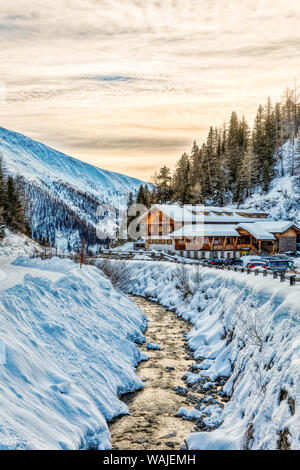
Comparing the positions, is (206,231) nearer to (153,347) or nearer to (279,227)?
(279,227)

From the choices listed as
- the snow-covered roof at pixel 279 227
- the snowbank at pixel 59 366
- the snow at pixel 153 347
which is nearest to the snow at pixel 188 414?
the snowbank at pixel 59 366

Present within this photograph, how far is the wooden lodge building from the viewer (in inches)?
1957

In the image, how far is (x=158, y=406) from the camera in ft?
42.8

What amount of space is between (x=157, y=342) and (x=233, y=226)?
36.0 m

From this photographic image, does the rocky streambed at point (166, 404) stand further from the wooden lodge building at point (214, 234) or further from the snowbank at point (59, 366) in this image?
the wooden lodge building at point (214, 234)

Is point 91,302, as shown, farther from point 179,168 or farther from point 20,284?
point 179,168

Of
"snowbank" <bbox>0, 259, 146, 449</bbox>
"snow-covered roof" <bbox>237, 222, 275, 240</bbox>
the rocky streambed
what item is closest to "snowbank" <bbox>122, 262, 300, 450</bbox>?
the rocky streambed

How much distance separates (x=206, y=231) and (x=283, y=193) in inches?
1125

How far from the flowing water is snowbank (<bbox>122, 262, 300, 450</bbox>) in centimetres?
88

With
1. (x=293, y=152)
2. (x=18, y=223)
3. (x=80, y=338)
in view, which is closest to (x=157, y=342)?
(x=80, y=338)

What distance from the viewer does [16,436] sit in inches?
285

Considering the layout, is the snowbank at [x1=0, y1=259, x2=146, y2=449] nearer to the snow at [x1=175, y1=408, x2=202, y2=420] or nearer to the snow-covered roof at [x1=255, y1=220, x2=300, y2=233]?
the snow at [x1=175, y1=408, x2=202, y2=420]

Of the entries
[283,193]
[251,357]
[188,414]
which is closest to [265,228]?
[283,193]

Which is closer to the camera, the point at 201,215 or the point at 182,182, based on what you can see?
the point at 201,215
